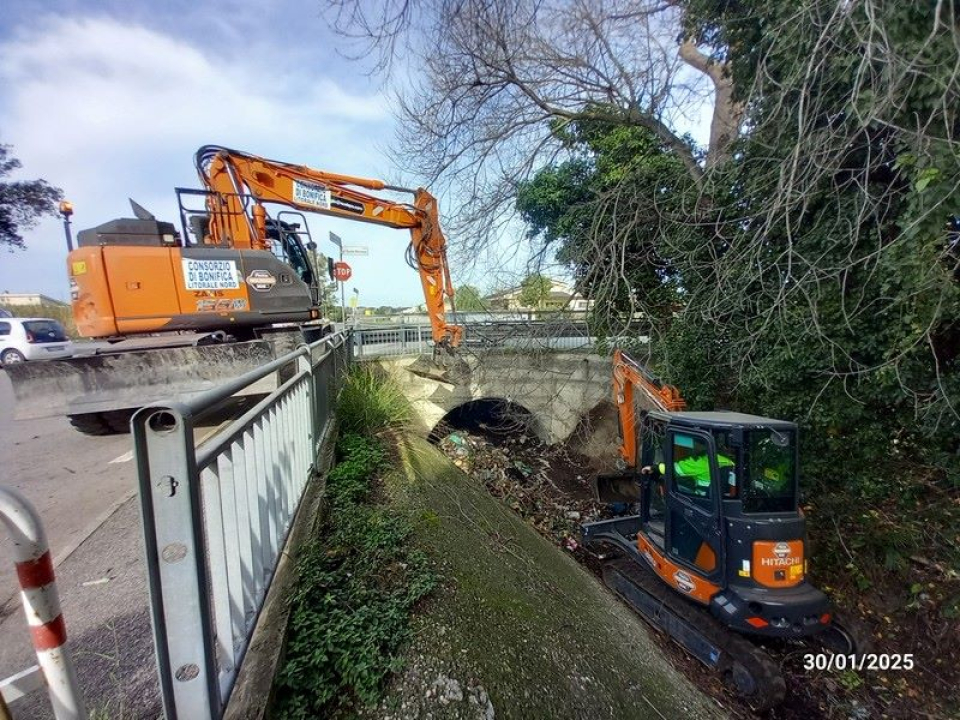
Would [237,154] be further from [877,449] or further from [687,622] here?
[877,449]

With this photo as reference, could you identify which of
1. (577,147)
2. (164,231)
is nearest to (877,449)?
(577,147)

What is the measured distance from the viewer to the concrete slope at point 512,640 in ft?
7.74

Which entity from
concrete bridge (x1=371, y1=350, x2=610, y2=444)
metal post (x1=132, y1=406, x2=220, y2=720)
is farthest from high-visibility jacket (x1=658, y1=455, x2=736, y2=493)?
concrete bridge (x1=371, y1=350, x2=610, y2=444)

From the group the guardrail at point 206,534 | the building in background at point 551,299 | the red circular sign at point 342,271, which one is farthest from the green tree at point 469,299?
the guardrail at point 206,534

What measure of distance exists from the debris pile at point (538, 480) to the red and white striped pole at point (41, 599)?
620 centimetres

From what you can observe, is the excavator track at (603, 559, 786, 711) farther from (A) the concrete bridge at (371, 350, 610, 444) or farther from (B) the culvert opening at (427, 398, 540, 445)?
(A) the concrete bridge at (371, 350, 610, 444)

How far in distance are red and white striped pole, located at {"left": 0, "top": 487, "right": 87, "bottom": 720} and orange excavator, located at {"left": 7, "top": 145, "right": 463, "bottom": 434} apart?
3696mm

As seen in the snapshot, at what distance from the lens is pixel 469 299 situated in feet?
31.8

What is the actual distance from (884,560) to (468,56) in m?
8.64

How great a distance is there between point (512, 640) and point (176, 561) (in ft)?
7.62

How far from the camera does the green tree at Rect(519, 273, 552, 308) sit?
8.35 metres

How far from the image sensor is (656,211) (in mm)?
7293

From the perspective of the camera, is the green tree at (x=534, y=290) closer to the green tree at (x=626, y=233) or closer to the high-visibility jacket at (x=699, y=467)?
the green tree at (x=626, y=233)

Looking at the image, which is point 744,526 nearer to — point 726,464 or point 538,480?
point 726,464
